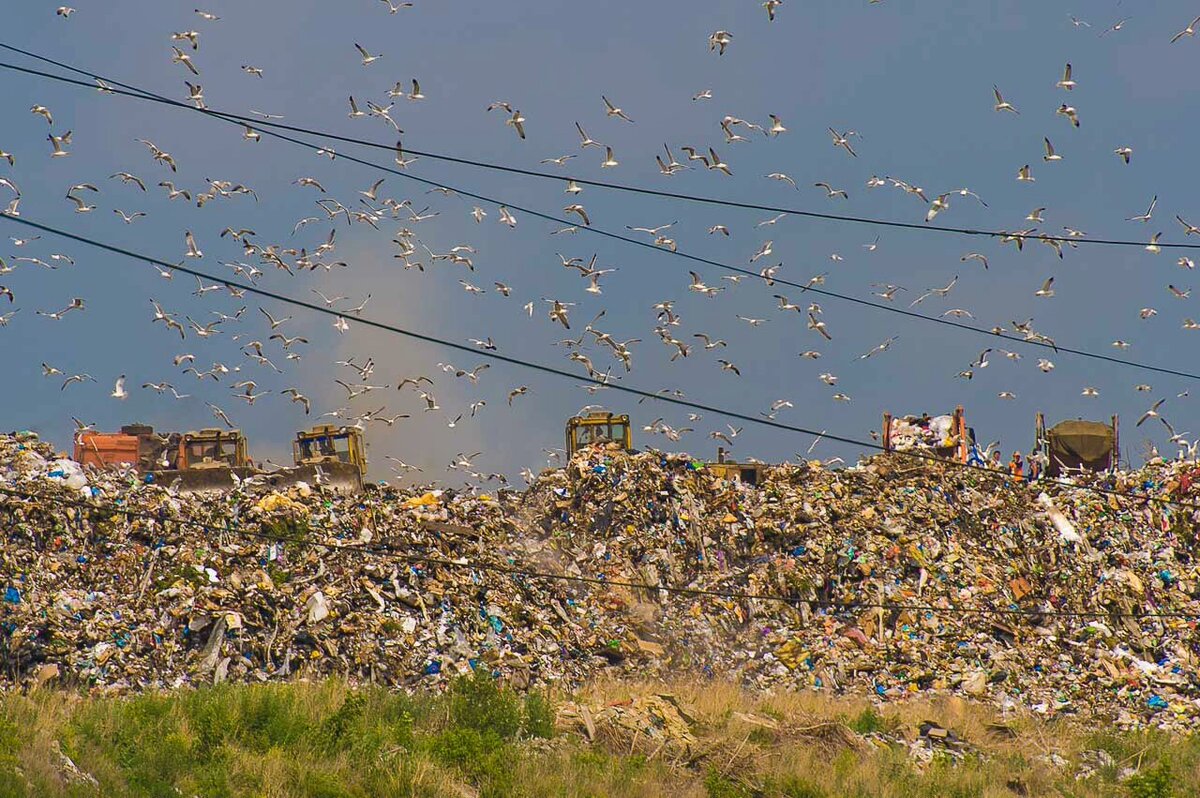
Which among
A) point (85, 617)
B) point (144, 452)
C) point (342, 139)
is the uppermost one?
point (342, 139)

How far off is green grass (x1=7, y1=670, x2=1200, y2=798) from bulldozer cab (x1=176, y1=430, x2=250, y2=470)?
1272 cm

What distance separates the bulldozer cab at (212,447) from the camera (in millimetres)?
A: 31500

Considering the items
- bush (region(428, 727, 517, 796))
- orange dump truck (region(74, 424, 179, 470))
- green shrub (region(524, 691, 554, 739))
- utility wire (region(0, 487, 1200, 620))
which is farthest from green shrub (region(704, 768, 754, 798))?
orange dump truck (region(74, 424, 179, 470))

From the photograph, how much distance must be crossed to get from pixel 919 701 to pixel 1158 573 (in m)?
7.94

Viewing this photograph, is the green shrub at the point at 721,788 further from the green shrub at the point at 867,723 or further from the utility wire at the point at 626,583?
the utility wire at the point at 626,583

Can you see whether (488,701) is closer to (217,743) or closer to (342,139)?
(217,743)

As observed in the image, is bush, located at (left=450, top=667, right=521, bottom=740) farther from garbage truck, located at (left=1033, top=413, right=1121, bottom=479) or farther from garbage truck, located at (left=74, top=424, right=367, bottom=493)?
garbage truck, located at (left=1033, top=413, right=1121, bottom=479)

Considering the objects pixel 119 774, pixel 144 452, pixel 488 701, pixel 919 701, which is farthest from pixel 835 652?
pixel 144 452

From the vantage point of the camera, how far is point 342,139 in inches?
787

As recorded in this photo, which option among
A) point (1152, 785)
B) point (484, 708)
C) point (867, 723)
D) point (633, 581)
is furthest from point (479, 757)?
point (633, 581)

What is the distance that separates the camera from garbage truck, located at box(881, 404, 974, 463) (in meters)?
32.2

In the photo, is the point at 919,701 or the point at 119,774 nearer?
the point at 119,774

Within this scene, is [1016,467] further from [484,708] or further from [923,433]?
[484,708]

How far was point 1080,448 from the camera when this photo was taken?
3372cm
